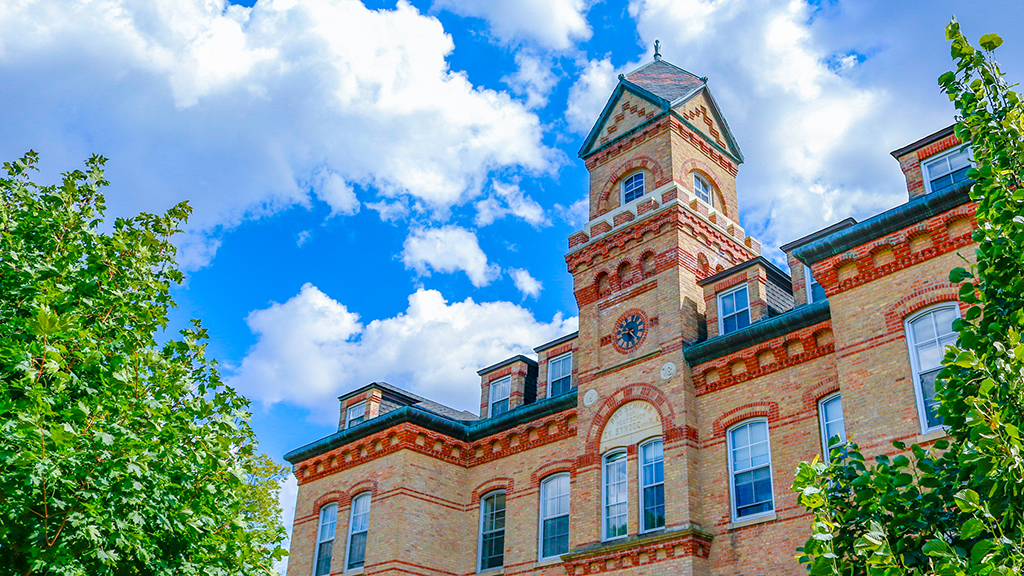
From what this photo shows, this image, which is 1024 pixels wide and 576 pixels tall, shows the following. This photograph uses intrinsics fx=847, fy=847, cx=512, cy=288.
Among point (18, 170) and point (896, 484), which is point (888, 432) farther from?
point (18, 170)

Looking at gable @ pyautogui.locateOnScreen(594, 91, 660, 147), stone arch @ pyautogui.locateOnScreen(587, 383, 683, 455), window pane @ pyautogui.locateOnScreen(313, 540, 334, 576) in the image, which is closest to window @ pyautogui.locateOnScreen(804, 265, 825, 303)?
stone arch @ pyautogui.locateOnScreen(587, 383, 683, 455)

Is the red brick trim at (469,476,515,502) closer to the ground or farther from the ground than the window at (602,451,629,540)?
farther from the ground

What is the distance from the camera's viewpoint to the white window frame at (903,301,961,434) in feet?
48.1

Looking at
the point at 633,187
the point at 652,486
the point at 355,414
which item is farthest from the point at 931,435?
the point at 355,414

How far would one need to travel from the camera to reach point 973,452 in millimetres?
6402

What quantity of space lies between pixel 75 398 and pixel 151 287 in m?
1.90

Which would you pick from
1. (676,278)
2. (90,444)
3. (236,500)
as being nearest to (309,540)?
(676,278)

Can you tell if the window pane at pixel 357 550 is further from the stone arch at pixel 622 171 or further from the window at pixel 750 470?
the stone arch at pixel 622 171

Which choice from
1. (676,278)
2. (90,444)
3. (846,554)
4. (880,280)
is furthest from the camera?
(676,278)

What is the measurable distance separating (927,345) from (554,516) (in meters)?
10.8

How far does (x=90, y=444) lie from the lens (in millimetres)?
9125

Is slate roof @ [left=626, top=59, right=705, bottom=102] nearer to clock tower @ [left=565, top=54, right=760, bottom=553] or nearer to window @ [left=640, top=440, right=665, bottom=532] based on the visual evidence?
clock tower @ [left=565, top=54, right=760, bottom=553]

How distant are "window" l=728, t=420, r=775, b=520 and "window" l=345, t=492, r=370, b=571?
10.9 metres

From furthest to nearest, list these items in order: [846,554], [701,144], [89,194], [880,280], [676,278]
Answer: [701,144]
[676,278]
[880,280]
[89,194]
[846,554]
